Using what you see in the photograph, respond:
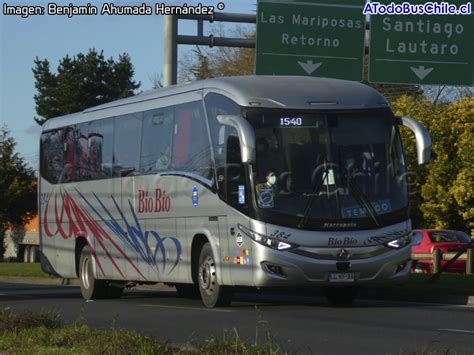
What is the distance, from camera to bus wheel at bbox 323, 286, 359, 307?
1931 centimetres

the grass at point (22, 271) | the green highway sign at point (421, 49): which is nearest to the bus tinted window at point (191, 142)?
the green highway sign at point (421, 49)

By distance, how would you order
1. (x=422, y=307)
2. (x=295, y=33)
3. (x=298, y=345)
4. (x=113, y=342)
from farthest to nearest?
(x=295, y=33) < (x=422, y=307) < (x=298, y=345) < (x=113, y=342)

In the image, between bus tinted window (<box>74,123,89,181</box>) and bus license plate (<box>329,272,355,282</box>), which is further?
bus tinted window (<box>74,123,89,181</box>)

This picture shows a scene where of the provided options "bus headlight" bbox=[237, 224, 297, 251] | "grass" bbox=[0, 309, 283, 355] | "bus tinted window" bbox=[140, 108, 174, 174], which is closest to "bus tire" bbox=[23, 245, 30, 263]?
"bus tinted window" bbox=[140, 108, 174, 174]

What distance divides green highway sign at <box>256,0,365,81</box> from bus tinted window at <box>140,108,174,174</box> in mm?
5099

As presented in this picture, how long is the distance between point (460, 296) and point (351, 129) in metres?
3.85

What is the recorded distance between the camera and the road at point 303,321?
40.8 ft

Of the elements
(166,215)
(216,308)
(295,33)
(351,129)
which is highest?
(295,33)

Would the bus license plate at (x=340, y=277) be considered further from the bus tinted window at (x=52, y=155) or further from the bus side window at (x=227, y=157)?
the bus tinted window at (x=52, y=155)

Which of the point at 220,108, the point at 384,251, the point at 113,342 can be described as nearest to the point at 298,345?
the point at 113,342

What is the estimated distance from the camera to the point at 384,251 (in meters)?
17.8

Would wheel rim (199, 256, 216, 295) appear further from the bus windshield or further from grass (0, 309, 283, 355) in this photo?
grass (0, 309, 283, 355)

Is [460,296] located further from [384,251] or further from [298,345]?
[298,345]

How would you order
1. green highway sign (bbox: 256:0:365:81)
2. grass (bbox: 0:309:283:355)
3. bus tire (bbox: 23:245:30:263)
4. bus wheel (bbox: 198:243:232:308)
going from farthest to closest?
bus tire (bbox: 23:245:30:263), green highway sign (bbox: 256:0:365:81), bus wheel (bbox: 198:243:232:308), grass (bbox: 0:309:283:355)
